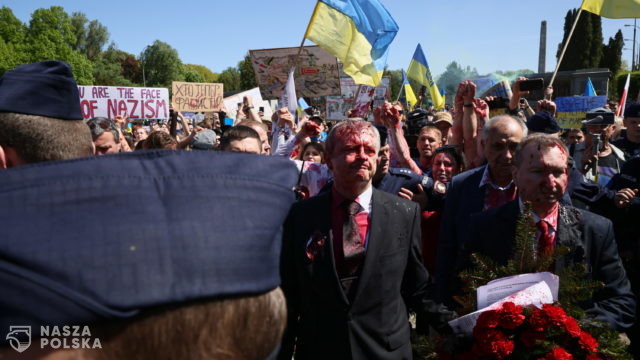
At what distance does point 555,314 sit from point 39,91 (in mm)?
1915

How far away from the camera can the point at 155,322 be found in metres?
0.75

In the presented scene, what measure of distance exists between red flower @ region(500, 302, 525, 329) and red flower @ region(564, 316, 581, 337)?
147mm

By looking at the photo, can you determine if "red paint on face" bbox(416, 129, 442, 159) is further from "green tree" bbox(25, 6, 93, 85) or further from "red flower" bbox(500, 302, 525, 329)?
"green tree" bbox(25, 6, 93, 85)

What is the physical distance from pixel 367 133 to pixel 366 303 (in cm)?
108

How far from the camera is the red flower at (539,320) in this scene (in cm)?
185

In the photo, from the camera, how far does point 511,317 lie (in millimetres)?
1871

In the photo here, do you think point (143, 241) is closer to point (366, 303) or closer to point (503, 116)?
point (366, 303)

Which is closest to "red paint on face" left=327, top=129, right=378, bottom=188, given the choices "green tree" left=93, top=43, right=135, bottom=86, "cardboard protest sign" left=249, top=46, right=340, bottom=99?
"cardboard protest sign" left=249, top=46, right=340, bottom=99

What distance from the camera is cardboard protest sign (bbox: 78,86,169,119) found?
39.1ft

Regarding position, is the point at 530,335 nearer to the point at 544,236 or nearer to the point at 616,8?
the point at 544,236

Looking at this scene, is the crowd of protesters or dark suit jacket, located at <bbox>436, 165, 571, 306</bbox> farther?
dark suit jacket, located at <bbox>436, 165, 571, 306</bbox>

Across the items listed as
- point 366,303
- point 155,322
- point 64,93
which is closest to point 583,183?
point 366,303

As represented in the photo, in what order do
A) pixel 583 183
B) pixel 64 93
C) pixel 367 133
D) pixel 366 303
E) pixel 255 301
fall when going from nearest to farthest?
1. pixel 255 301
2. pixel 64 93
3. pixel 366 303
4. pixel 367 133
5. pixel 583 183

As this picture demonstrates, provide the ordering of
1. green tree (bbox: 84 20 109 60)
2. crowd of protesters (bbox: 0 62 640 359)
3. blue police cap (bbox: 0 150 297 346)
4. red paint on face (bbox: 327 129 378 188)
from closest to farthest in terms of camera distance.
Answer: blue police cap (bbox: 0 150 297 346) → crowd of protesters (bbox: 0 62 640 359) → red paint on face (bbox: 327 129 378 188) → green tree (bbox: 84 20 109 60)
